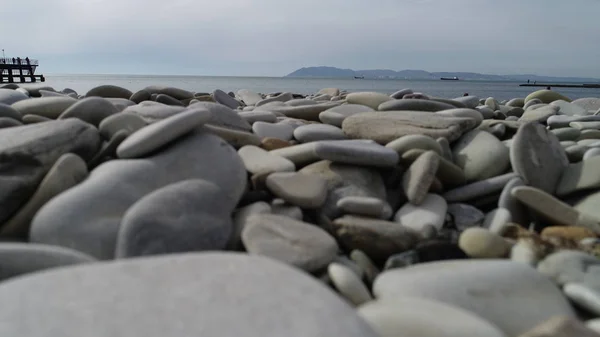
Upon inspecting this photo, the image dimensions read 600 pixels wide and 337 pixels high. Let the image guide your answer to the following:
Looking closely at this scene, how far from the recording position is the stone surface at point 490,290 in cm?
148

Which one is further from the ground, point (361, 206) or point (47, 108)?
point (47, 108)

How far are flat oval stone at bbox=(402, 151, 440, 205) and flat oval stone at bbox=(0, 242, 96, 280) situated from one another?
1.52 metres

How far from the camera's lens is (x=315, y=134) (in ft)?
10.1

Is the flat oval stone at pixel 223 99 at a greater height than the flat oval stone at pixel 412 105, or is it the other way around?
the flat oval stone at pixel 412 105

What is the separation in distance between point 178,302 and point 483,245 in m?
1.16

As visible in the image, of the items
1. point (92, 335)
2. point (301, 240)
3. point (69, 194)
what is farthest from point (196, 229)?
point (92, 335)

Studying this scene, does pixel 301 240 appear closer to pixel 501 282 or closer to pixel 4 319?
pixel 501 282

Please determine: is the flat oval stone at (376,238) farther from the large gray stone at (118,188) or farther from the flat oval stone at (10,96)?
the flat oval stone at (10,96)

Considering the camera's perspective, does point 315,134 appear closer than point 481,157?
No

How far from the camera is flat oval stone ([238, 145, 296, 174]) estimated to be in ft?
7.98

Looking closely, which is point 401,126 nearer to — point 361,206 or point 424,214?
point 424,214

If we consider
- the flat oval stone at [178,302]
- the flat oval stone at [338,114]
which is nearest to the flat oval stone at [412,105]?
the flat oval stone at [338,114]

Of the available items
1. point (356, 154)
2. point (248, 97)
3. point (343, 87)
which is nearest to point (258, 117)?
point (356, 154)

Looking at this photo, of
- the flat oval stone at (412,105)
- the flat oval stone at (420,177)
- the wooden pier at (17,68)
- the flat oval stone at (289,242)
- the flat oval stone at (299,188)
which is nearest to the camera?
Result: the flat oval stone at (289,242)
